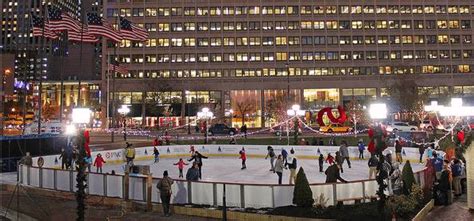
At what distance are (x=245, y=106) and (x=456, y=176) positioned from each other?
6611 centimetres

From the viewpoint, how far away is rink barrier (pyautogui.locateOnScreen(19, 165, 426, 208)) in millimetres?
14336

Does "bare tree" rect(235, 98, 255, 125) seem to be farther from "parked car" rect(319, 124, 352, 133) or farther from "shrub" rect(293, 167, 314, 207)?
"shrub" rect(293, 167, 314, 207)

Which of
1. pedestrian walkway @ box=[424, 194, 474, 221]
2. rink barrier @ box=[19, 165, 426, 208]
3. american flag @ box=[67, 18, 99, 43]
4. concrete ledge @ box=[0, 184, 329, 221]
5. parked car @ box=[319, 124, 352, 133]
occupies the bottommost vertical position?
pedestrian walkway @ box=[424, 194, 474, 221]

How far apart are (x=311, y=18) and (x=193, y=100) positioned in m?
30.0

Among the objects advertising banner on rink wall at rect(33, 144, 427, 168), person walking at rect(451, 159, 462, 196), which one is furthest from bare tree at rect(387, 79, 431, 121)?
person walking at rect(451, 159, 462, 196)

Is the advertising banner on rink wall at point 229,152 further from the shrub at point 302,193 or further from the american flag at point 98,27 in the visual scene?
the shrub at point 302,193

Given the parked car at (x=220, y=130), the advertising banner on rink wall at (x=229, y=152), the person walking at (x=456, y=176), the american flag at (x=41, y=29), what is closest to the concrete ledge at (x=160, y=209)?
the person walking at (x=456, y=176)

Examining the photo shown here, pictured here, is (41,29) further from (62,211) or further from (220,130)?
(220,130)

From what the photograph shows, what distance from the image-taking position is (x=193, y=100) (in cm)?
8456

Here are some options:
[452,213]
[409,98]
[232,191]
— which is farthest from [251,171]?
[409,98]

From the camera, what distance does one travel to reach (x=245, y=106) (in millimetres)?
82688

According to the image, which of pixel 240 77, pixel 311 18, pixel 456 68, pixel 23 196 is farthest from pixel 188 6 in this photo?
pixel 23 196

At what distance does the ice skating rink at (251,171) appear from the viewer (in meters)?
23.0

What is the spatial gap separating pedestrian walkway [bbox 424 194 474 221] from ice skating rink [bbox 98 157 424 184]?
756cm
